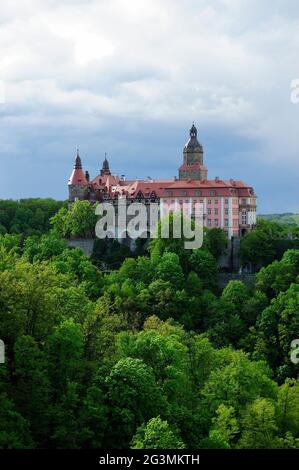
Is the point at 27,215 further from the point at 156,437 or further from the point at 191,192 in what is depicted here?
the point at 156,437

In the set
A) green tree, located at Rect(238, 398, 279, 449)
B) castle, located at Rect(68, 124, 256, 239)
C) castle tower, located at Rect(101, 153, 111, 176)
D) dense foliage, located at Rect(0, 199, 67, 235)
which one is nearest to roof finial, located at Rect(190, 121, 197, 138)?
castle, located at Rect(68, 124, 256, 239)

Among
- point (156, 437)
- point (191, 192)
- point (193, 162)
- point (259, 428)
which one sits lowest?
point (259, 428)

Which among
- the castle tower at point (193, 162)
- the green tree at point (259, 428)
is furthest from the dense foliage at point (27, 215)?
the green tree at point (259, 428)

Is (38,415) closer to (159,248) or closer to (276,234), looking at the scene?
(159,248)

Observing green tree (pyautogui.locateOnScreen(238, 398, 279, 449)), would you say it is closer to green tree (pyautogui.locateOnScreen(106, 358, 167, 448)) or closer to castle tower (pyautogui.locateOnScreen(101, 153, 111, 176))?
green tree (pyautogui.locateOnScreen(106, 358, 167, 448))

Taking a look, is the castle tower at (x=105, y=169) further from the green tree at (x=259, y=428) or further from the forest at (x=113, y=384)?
the green tree at (x=259, y=428)

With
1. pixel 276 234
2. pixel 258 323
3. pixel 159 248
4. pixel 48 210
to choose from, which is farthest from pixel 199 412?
pixel 48 210

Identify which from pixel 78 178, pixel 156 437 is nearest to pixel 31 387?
pixel 156 437

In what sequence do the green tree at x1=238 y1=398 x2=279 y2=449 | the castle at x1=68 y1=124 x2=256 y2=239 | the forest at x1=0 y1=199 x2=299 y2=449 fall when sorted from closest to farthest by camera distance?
the forest at x1=0 y1=199 x2=299 y2=449 < the green tree at x1=238 y1=398 x2=279 y2=449 < the castle at x1=68 y1=124 x2=256 y2=239
